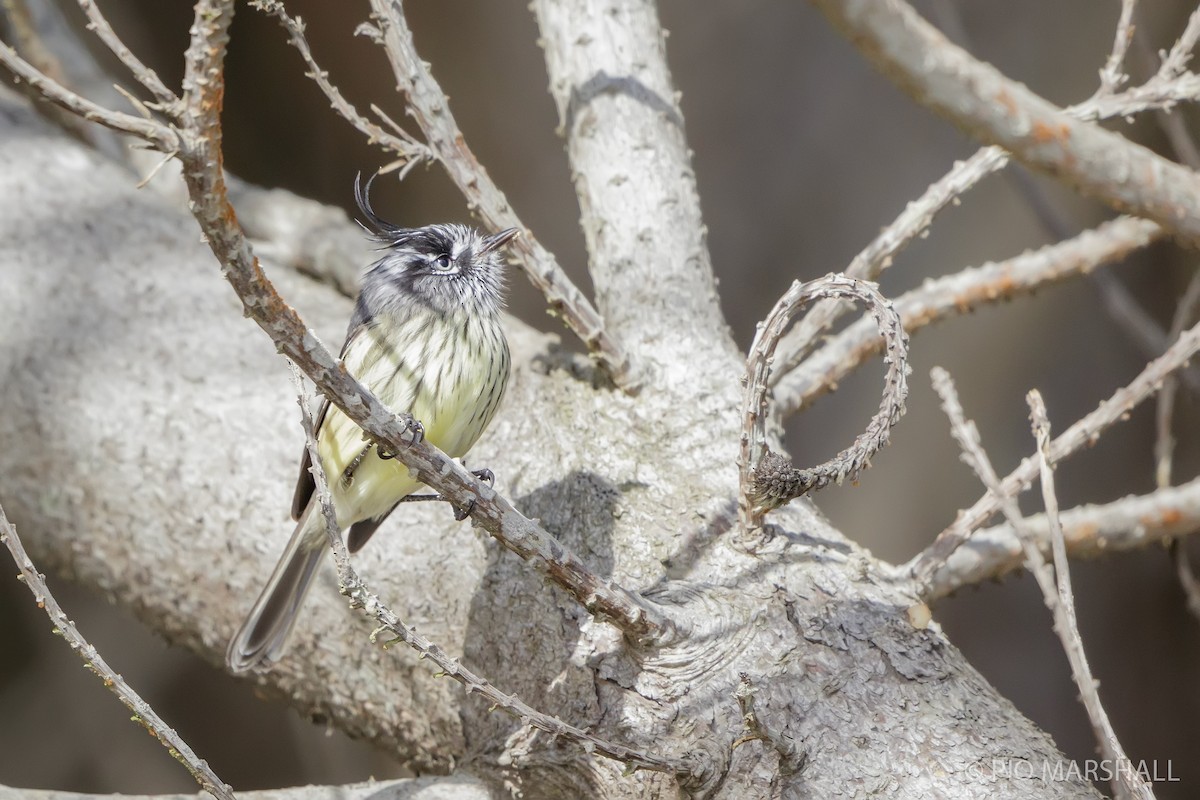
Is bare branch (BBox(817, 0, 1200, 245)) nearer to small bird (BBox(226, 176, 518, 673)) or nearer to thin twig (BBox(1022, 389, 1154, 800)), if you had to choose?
thin twig (BBox(1022, 389, 1154, 800))

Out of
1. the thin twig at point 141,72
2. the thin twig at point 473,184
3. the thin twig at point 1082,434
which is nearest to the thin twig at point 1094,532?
the thin twig at point 1082,434

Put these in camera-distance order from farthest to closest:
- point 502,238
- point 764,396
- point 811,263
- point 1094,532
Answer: point 811,263 → point 1094,532 → point 502,238 → point 764,396

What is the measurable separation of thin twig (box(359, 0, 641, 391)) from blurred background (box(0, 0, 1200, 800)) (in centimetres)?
244

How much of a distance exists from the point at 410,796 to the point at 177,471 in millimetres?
1046

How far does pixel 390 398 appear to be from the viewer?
2.31 m

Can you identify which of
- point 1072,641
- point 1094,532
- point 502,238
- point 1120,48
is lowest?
point 1072,641

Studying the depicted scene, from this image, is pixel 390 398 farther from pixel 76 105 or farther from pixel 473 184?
pixel 76 105

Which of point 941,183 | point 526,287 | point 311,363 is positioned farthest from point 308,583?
point 526,287

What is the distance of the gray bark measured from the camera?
183 cm

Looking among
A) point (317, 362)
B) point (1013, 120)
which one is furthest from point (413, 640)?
point (1013, 120)

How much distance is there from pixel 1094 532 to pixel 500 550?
52.9 inches

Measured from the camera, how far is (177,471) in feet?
8.54

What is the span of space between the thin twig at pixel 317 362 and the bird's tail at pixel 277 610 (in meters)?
0.55

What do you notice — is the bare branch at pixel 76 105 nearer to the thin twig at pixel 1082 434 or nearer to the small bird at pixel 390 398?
the small bird at pixel 390 398
